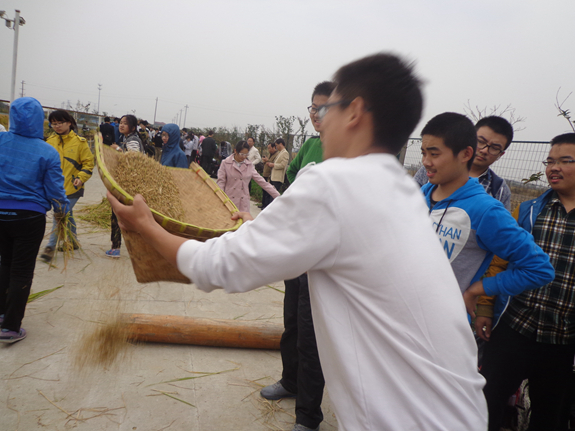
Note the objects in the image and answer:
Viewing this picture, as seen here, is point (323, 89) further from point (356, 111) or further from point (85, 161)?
point (85, 161)

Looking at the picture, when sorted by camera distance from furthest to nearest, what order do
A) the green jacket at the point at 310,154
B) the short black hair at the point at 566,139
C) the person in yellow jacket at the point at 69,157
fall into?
the person in yellow jacket at the point at 69,157 → the green jacket at the point at 310,154 → the short black hair at the point at 566,139

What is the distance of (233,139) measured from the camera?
2694 centimetres

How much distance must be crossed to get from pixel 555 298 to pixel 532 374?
470mm

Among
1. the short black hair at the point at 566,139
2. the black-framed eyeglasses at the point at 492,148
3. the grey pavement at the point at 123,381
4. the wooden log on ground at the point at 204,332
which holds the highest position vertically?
the short black hair at the point at 566,139

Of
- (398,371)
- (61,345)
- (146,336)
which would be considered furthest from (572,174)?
(61,345)

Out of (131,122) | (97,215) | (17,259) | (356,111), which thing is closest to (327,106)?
(356,111)

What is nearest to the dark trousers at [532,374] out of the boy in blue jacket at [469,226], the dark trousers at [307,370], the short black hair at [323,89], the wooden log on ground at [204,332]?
the boy in blue jacket at [469,226]

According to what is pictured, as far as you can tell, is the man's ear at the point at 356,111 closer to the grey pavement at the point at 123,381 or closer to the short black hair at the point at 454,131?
the short black hair at the point at 454,131

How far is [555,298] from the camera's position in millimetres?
2275

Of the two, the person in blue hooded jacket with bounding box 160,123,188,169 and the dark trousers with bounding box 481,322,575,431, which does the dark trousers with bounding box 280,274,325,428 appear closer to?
the dark trousers with bounding box 481,322,575,431

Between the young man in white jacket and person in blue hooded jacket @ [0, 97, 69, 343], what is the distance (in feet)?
9.37

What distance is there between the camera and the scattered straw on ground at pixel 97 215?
290 inches

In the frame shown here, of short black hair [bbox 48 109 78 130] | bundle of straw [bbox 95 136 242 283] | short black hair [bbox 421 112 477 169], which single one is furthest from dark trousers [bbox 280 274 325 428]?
short black hair [bbox 48 109 78 130]

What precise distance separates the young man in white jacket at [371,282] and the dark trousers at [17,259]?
2847 millimetres
